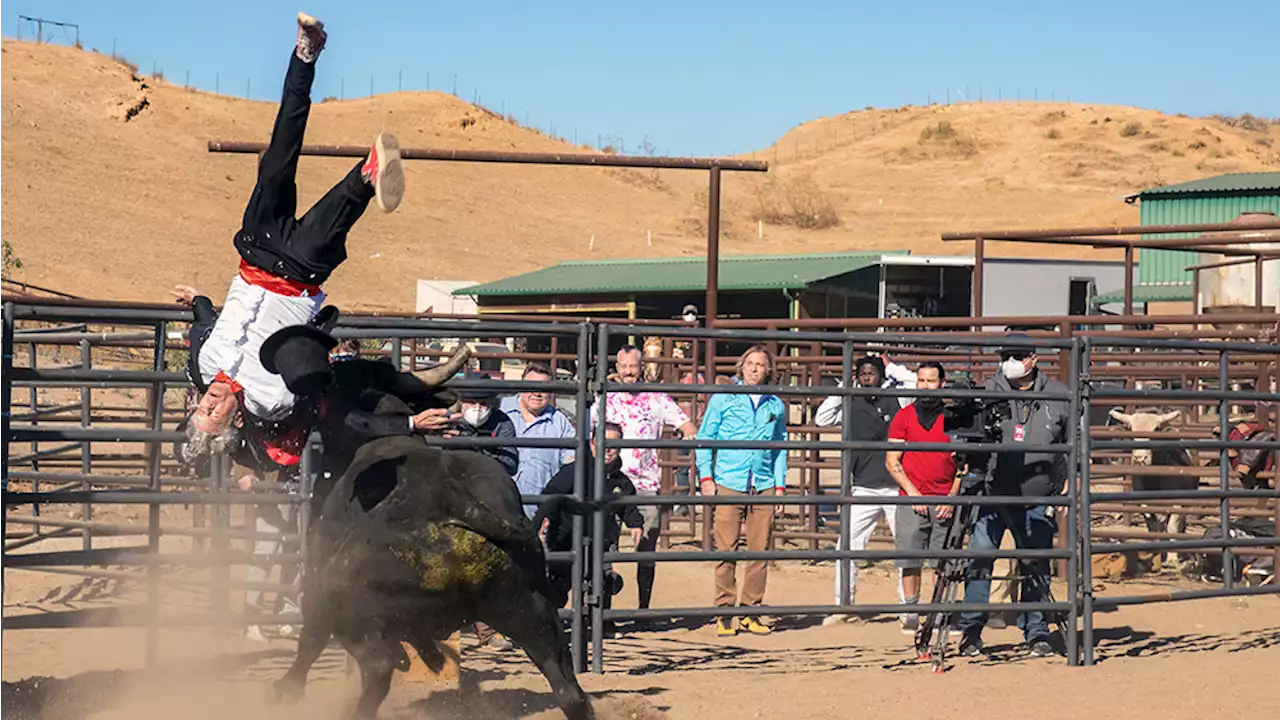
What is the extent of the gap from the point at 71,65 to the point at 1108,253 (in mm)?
34456

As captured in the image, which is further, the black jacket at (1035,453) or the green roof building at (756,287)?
the green roof building at (756,287)

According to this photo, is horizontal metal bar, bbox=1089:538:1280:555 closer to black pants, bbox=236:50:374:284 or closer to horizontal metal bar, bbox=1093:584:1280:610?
horizontal metal bar, bbox=1093:584:1280:610

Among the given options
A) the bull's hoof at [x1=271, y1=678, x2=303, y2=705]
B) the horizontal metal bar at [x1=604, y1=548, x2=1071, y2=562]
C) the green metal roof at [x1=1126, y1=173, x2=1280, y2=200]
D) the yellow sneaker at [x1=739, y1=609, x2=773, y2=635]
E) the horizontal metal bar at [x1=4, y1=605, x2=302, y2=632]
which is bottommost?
the yellow sneaker at [x1=739, y1=609, x2=773, y2=635]

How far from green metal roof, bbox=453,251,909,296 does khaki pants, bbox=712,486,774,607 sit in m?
19.2

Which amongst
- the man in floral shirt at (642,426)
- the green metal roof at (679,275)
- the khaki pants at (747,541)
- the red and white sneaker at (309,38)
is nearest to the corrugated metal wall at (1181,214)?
the green metal roof at (679,275)

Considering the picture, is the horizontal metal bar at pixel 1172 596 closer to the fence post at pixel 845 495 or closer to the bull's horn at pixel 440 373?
the fence post at pixel 845 495

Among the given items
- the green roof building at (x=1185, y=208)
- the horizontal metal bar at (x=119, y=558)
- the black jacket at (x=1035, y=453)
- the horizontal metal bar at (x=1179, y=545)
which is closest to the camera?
the horizontal metal bar at (x=119, y=558)

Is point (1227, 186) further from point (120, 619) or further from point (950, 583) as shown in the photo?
point (120, 619)

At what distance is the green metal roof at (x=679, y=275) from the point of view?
2878 cm

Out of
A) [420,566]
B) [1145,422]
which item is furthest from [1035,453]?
[420,566]

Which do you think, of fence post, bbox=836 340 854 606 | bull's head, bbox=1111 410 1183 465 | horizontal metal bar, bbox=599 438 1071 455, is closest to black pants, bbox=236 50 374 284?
horizontal metal bar, bbox=599 438 1071 455

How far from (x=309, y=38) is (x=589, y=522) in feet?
9.46

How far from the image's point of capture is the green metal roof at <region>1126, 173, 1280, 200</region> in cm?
2748

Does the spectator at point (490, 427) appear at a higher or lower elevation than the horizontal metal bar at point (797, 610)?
higher
